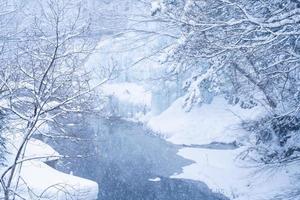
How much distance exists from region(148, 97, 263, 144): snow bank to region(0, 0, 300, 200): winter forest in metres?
0.09

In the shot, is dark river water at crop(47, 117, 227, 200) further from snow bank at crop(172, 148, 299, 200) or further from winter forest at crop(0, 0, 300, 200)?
snow bank at crop(172, 148, 299, 200)

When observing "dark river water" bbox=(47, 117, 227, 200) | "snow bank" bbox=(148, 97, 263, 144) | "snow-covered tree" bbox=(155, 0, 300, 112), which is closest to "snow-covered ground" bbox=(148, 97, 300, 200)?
"snow bank" bbox=(148, 97, 263, 144)

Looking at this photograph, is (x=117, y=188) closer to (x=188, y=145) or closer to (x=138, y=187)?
(x=138, y=187)

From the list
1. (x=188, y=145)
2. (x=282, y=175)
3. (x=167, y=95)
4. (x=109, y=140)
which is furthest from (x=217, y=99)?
(x=282, y=175)

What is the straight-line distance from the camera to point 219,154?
2084cm

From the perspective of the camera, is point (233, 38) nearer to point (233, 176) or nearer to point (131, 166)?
point (233, 176)

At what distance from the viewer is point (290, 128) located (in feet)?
32.6

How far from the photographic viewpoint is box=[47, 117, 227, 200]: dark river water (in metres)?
15.6

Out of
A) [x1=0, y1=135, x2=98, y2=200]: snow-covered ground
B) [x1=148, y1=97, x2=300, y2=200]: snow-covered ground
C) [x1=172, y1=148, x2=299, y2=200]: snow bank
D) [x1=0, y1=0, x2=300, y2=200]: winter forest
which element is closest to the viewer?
[x1=0, y1=0, x2=300, y2=200]: winter forest

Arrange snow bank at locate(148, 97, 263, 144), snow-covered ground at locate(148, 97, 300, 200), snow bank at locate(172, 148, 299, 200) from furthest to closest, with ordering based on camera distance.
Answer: snow bank at locate(148, 97, 263, 144)
snow-covered ground at locate(148, 97, 300, 200)
snow bank at locate(172, 148, 299, 200)

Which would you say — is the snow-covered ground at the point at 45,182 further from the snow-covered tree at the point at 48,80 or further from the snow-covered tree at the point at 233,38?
the snow-covered tree at the point at 233,38

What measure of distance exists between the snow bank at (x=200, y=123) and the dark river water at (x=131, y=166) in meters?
1.30

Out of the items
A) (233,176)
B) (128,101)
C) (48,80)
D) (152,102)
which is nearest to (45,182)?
(48,80)

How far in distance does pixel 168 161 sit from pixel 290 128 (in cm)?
1112
